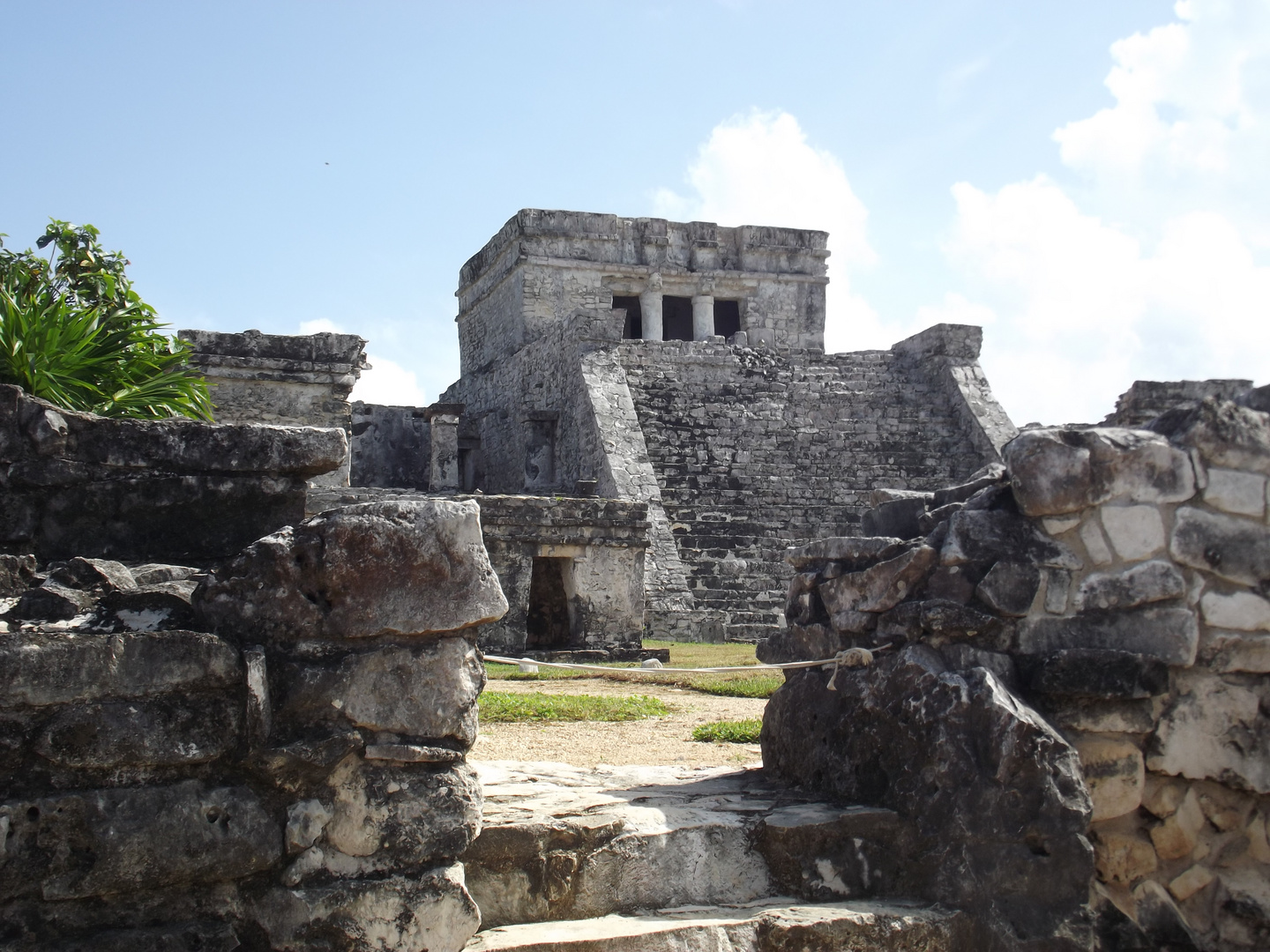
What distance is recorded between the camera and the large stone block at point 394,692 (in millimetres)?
2318

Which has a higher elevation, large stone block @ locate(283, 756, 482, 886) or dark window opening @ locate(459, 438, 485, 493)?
dark window opening @ locate(459, 438, 485, 493)

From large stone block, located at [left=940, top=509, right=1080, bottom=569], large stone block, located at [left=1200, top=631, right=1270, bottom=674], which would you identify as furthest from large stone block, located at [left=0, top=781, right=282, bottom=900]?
large stone block, located at [left=1200, top=631, right=1270, bottom=674]

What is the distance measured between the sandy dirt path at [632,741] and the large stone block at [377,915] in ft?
5.55

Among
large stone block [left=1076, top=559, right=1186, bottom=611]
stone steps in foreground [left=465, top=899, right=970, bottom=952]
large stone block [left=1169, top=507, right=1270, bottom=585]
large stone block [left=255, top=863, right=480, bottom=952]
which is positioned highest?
large stone block [left=1169, top=507, right=1270, bottom=585]

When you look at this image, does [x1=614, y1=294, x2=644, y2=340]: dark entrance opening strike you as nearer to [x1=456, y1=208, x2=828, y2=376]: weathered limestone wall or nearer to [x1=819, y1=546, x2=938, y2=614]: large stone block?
[x1=456, y1=208, x2=828, y2=376]: weathered limestone wall

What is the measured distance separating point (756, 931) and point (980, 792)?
667 millimetres

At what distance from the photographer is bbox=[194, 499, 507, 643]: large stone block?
91.3 inches

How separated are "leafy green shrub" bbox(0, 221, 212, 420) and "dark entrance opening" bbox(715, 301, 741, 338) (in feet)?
69.4

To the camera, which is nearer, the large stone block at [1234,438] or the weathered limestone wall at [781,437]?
the large stone block at [1234,438]

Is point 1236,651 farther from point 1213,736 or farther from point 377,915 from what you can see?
point 377,915

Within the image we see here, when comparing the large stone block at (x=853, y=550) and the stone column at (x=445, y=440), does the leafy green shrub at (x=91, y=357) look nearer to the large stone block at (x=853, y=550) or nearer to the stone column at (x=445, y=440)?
the large stone block at (x=853, y=550)

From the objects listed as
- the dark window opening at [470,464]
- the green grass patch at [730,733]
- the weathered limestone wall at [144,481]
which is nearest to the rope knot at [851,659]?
the weathered limestone wall at [144,481]

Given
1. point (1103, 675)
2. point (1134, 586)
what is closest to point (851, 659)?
point (1103, 675)

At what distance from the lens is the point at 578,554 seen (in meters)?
11.0
